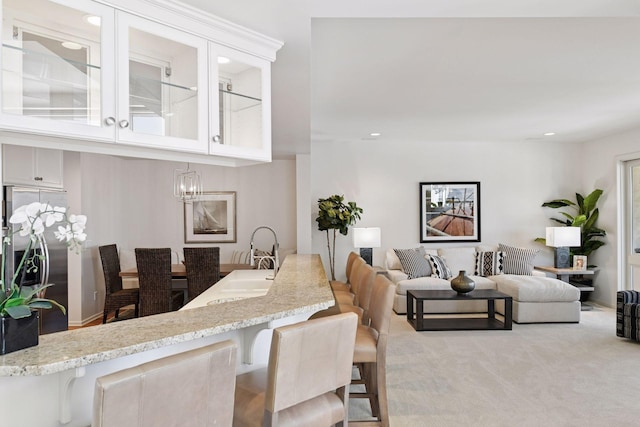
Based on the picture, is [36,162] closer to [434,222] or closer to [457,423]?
[457,423]

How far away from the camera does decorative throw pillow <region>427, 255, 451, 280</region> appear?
6281 mm

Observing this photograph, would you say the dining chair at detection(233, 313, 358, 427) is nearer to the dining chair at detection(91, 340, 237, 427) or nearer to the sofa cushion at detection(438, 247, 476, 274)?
the dining chair at detection(91, 340, 237, 427)

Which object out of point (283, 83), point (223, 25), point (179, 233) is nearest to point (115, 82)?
point (223, 25)

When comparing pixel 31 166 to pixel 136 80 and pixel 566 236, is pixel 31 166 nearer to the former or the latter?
pixel 136 80

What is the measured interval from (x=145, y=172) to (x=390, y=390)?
5070mm

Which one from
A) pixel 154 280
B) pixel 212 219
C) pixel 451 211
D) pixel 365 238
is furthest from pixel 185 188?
pixel 451 211

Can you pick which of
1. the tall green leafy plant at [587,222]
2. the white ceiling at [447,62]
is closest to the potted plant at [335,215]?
the white ceiling at [447,62]

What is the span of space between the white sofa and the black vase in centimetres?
512

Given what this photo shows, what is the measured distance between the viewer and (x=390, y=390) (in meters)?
3.38

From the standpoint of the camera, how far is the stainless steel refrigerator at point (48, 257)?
3.51 metres

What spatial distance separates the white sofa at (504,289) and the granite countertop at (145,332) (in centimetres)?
415

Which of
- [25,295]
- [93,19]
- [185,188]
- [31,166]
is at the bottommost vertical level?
[25,295]

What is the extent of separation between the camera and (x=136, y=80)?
5.23 ft

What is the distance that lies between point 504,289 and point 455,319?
847mm
